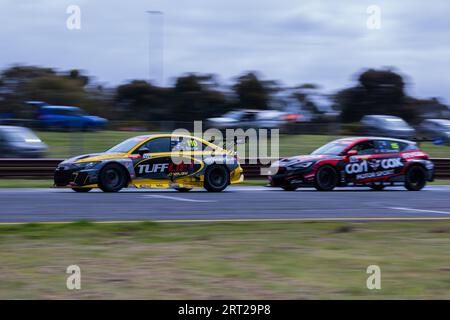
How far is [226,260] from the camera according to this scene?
7.68 meters

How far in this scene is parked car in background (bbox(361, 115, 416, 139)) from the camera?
31.2 m

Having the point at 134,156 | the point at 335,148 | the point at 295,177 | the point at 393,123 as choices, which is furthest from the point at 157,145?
the point at 393,123

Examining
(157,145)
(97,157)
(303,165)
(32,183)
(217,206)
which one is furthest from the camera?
(32,183)

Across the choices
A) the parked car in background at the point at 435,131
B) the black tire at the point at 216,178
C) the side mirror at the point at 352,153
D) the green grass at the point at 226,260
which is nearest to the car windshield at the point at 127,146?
the black tire at the point at 216,178

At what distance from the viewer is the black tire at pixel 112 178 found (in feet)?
53.1

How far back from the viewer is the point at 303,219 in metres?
11.3

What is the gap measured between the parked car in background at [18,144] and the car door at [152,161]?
791 centimetres

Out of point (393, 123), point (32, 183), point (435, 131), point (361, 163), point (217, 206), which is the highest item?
point (393, 123)

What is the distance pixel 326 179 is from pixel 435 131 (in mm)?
14303

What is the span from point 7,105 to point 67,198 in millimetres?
28717

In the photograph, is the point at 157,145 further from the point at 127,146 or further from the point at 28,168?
the point at 28,168

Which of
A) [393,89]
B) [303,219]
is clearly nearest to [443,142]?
[303,219]

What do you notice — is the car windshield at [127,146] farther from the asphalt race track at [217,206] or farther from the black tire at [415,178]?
the black tire at [415,178]

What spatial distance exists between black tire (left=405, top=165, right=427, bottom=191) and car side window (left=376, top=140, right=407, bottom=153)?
1.95ft
